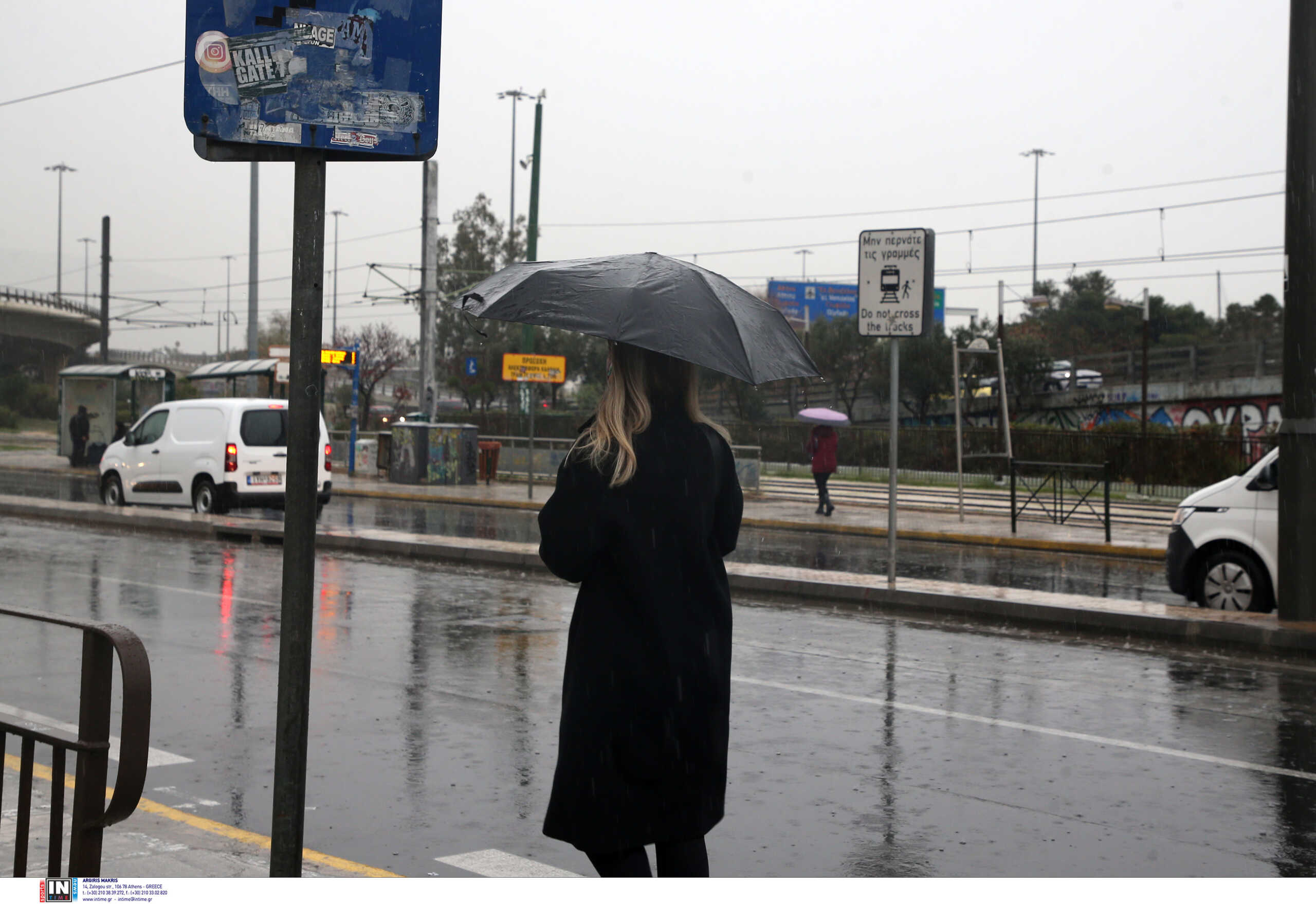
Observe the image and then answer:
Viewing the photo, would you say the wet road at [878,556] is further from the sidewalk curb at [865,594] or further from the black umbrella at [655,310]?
the black umbrella at [655,310]

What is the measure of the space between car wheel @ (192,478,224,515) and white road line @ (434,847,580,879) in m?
16.0

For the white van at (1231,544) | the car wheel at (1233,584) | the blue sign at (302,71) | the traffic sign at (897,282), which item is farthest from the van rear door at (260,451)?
the blue sign at (302,71)

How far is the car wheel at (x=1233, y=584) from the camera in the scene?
11125mm

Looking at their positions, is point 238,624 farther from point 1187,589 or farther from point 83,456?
point 83,456

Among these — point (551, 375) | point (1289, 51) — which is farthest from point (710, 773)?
point (551, 375)

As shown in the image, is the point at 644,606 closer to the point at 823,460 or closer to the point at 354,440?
the point at 823,460

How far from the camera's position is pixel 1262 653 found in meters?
9.73

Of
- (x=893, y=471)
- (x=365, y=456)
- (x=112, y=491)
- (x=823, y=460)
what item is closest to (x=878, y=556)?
(x=893, y=471)

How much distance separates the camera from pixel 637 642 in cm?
317

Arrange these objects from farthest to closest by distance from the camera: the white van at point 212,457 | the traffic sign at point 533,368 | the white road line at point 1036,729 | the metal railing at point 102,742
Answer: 1. the traffic sign at point 533,368
2. the white van at point 212,457
3. the white road line at point 1036,729
4. the metal railing at point 102,742

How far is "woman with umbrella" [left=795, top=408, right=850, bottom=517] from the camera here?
75.0 ft

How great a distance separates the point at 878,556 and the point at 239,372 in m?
19.9

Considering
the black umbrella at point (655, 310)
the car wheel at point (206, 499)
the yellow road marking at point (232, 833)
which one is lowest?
the yellow road marking at point (232, 833)

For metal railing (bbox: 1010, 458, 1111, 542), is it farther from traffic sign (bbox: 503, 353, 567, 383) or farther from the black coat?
the black coat
